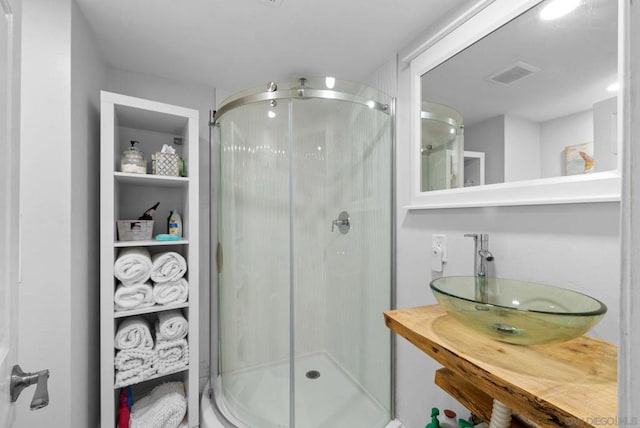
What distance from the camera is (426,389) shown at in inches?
51.5

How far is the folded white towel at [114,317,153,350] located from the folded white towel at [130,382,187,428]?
31 cm

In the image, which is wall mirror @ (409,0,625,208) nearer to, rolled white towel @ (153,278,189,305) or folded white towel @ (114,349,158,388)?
rolled white towel @ (153,278,189,305)

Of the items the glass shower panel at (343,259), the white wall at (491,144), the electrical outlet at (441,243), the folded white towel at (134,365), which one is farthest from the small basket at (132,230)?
the white wall at (491,144)

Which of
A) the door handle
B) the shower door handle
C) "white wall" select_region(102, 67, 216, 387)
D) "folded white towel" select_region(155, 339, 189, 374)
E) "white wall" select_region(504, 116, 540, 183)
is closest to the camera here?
the door handle

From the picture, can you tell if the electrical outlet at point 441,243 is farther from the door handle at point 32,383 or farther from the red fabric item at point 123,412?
the red fabric item at point 123,412

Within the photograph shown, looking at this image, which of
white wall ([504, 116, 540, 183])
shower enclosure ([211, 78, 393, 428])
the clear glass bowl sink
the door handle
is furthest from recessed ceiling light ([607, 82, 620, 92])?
the door handle

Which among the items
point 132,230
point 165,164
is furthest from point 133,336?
point 165,164

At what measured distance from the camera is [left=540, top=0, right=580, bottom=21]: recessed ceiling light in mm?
824

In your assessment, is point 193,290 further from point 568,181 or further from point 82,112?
point 568,181

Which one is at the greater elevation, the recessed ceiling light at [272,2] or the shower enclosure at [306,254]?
the recessed ceiling light at [272,2]

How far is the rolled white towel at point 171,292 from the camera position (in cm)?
143

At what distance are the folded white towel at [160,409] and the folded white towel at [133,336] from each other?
1.02 feet

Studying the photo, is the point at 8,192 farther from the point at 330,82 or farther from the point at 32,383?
the point at 330,82

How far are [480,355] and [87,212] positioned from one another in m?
1.61
